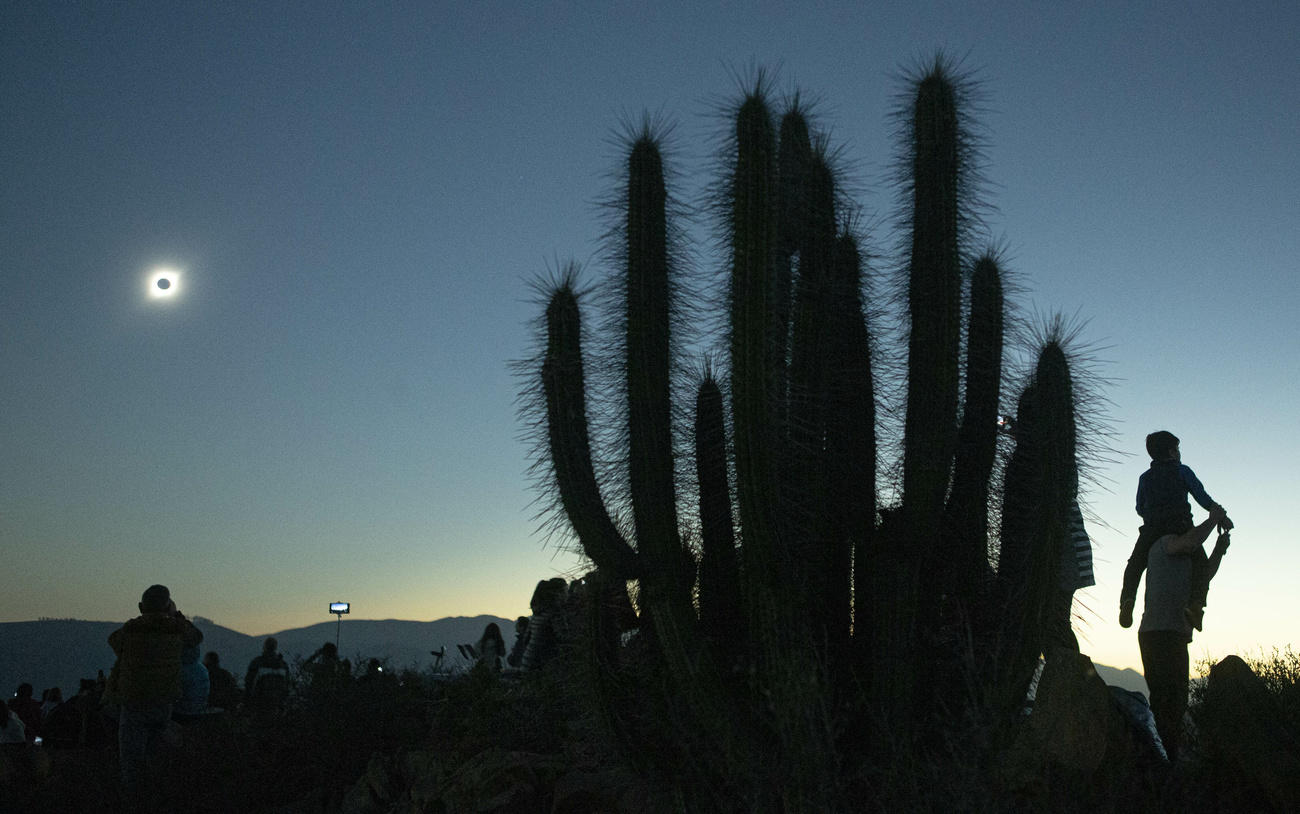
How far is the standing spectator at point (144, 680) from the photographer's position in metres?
6.88

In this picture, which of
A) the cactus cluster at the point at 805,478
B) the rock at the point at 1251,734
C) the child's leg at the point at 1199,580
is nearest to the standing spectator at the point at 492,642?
the cactus cluster at the point at 805,478

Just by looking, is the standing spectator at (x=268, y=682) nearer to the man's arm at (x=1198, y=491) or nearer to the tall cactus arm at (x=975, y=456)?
the tall cactus arm at (x=975, y=456)

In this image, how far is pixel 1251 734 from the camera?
3775mm

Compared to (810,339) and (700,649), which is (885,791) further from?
(810,339)

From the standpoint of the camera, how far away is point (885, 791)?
3.45 m

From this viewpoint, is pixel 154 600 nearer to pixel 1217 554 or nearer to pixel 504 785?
pixel 504 785

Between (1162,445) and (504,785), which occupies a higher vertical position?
(1162,445)

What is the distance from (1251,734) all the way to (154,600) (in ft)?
23.5

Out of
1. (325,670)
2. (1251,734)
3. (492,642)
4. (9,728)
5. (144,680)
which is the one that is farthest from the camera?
(492,642)

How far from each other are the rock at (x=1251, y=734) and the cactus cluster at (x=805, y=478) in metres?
0.78

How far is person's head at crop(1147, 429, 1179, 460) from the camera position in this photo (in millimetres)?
5207

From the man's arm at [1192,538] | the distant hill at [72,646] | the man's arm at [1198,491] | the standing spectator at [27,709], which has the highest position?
the man's arm at [1198,491]

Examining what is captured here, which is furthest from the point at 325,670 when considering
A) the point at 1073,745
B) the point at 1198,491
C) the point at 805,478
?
the point at 1198,491

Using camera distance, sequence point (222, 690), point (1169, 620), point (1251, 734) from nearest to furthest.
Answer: point (1251, 734), point (1169, 620), point (222, 690)
